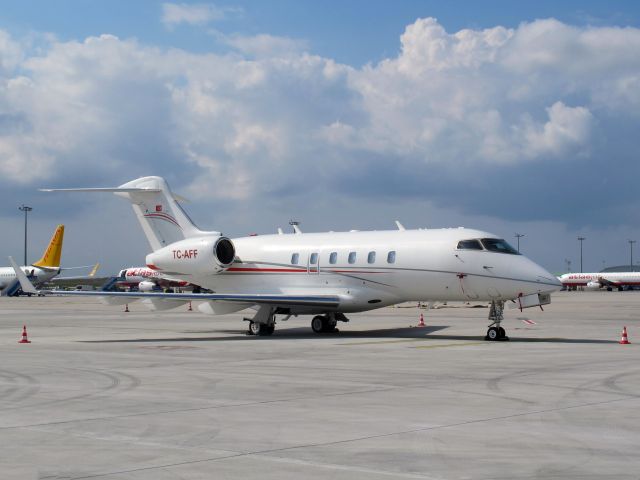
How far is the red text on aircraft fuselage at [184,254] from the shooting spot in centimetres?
3016

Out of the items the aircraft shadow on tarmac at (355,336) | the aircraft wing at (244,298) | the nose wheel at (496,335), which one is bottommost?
the aircraft shadow on tarmac at (355,336)

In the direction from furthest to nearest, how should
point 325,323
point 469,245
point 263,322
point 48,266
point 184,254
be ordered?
point 48,266 < point 184,254 < point 325,323 < point 263,322 < point 469,245

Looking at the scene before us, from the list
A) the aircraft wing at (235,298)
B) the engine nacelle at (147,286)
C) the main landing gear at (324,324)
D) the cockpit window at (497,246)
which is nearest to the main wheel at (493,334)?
the cockpit window at (497,246)

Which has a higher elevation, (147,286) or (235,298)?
(147,286)

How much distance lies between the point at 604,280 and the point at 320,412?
136m

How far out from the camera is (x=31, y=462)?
8.06 meters

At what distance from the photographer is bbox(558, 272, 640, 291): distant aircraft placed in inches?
5394

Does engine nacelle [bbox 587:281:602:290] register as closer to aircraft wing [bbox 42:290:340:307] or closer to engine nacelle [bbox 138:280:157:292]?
engine nacelle [bbox 138:280:157:292]

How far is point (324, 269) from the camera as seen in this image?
28.4 meters

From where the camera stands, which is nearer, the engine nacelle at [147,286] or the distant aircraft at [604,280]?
the engine nacelle at [147,286]

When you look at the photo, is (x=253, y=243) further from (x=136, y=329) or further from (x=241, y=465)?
(x=241, y=465)

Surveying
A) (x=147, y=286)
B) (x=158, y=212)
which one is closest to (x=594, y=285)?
(x=147, y=286)

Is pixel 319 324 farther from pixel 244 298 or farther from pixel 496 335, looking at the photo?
pixel 496 335

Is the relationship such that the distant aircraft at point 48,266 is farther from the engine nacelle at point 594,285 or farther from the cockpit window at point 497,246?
the engine nacelle at point 594,285
